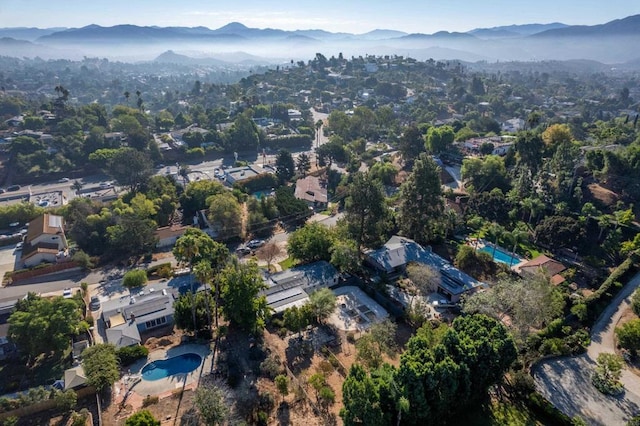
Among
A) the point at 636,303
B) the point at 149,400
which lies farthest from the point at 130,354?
the point at 636,303

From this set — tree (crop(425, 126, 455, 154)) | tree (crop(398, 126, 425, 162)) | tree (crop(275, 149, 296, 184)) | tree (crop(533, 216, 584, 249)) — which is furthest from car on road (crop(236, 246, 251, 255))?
tree (crop(425, 126, 455, 154))

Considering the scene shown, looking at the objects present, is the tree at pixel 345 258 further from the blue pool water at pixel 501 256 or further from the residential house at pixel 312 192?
the residential house at pixel 312 192

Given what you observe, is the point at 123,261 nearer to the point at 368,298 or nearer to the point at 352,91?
the point at 368,298

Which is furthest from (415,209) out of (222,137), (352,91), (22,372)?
(352,91)

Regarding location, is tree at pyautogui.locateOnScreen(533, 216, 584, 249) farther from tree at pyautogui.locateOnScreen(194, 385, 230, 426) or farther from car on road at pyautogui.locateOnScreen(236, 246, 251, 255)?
tree at pyautogui.locateOnScreen(194, 385, 230, 426)

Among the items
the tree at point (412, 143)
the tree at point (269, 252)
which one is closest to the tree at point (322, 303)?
the tree at point (269, 252)

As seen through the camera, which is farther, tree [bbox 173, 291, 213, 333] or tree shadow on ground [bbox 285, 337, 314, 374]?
tree [bbox 173, 291, 213, 333]

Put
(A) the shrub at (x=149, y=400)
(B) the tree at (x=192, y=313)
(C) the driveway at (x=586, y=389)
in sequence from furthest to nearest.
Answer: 1. (B) the tree at (x=192, y=313)
2. (A) the shrub at (x=149, y=400)
3. (C) the driveway at (x=586, y=389)
